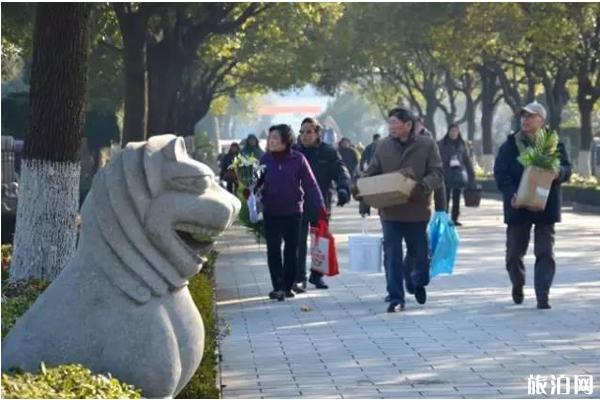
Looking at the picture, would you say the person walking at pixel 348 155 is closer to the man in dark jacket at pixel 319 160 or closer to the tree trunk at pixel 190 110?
the tree trunk at pixel 190 110

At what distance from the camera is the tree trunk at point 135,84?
24203mm

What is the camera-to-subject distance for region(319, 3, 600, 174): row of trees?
4200cm

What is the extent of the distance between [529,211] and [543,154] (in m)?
0.53

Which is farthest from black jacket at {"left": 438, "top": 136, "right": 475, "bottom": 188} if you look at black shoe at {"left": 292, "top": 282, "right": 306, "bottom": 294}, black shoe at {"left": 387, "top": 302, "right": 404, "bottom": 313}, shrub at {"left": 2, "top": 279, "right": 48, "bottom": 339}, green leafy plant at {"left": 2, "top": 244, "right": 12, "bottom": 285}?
shrub at {"left": 2, "top": 279, "right": 48, "bottom": 339}

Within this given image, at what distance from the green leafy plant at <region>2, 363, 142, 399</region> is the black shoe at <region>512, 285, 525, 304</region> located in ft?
25.4

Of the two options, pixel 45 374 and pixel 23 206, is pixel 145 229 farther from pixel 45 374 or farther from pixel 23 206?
pixel 23 206

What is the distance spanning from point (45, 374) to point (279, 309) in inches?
305

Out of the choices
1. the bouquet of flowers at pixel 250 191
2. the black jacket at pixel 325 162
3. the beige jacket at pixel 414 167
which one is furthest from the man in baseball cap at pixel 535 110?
the black jacket at pixel 325 162

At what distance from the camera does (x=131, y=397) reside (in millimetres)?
6832

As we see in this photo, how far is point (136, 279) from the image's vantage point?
738cm

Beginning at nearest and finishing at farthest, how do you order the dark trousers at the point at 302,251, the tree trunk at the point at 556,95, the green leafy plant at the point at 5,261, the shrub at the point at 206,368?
the shrub at the point at 206,368 < the green leafy plant at the point at 5,261 < the dark trousers at the point at 302,251 < the tree trunk at the point at 556,95

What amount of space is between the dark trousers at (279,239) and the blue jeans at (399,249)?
1336 millimetres

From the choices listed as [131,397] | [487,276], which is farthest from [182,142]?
[487,276]

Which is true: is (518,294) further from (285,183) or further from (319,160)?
(319,160)
